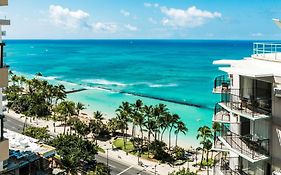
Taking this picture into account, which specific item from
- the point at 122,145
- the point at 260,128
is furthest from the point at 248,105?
the point at 122,145

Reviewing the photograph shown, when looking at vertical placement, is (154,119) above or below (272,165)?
below

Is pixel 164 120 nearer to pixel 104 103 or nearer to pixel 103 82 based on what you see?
pixel 104 103

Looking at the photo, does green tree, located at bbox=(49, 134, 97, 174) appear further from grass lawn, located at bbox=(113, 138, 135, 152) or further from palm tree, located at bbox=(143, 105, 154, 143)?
palm tree, located at bbox=(143, 105, 154, 143)

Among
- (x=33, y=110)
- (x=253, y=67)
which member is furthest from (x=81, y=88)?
(x=253, y=67)

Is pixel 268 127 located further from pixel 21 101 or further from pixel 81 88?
pixel 81 88

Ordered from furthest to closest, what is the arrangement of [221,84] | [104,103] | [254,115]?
[104,103] < [221,84] < [254,115]

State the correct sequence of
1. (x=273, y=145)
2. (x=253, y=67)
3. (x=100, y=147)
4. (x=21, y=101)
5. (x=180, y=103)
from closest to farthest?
(x=273, y=145)
(x=253, y=67)
(x=100, y=147)
(x=21, y=101)
(x=180, y=103)
